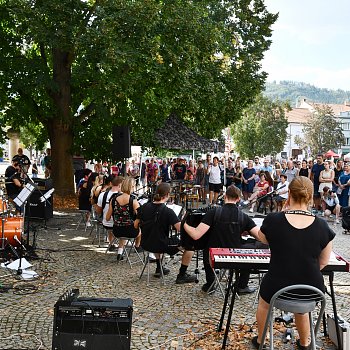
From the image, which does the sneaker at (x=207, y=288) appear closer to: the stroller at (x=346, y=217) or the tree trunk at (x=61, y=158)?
the stroller at (x=346, y=217)

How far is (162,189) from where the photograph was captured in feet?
24.6

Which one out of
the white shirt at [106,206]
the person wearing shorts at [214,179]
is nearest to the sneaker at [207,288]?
the white shirt at [106,206]

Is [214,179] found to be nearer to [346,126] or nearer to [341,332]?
[341,332]

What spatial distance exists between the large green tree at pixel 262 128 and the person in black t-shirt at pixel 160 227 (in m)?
43.2

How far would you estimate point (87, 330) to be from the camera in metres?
4.12

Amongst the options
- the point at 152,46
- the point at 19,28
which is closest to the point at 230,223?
the point at 152,46

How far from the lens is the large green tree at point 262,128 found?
50156 millimetres

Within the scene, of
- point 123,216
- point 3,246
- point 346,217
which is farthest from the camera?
point 346,217

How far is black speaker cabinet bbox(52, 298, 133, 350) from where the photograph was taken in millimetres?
4109

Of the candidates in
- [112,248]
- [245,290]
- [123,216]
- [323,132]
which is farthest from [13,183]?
[323,132]

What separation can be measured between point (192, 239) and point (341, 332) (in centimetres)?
261

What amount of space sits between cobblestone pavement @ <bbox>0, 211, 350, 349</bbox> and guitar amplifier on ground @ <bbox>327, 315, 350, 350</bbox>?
0.42 ft

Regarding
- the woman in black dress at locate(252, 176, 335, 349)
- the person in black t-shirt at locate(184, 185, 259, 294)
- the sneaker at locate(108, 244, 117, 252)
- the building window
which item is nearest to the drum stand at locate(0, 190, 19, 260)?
the sneaker at locate(108, 244, 117, 252)

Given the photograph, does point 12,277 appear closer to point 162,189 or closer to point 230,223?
point 162,189
